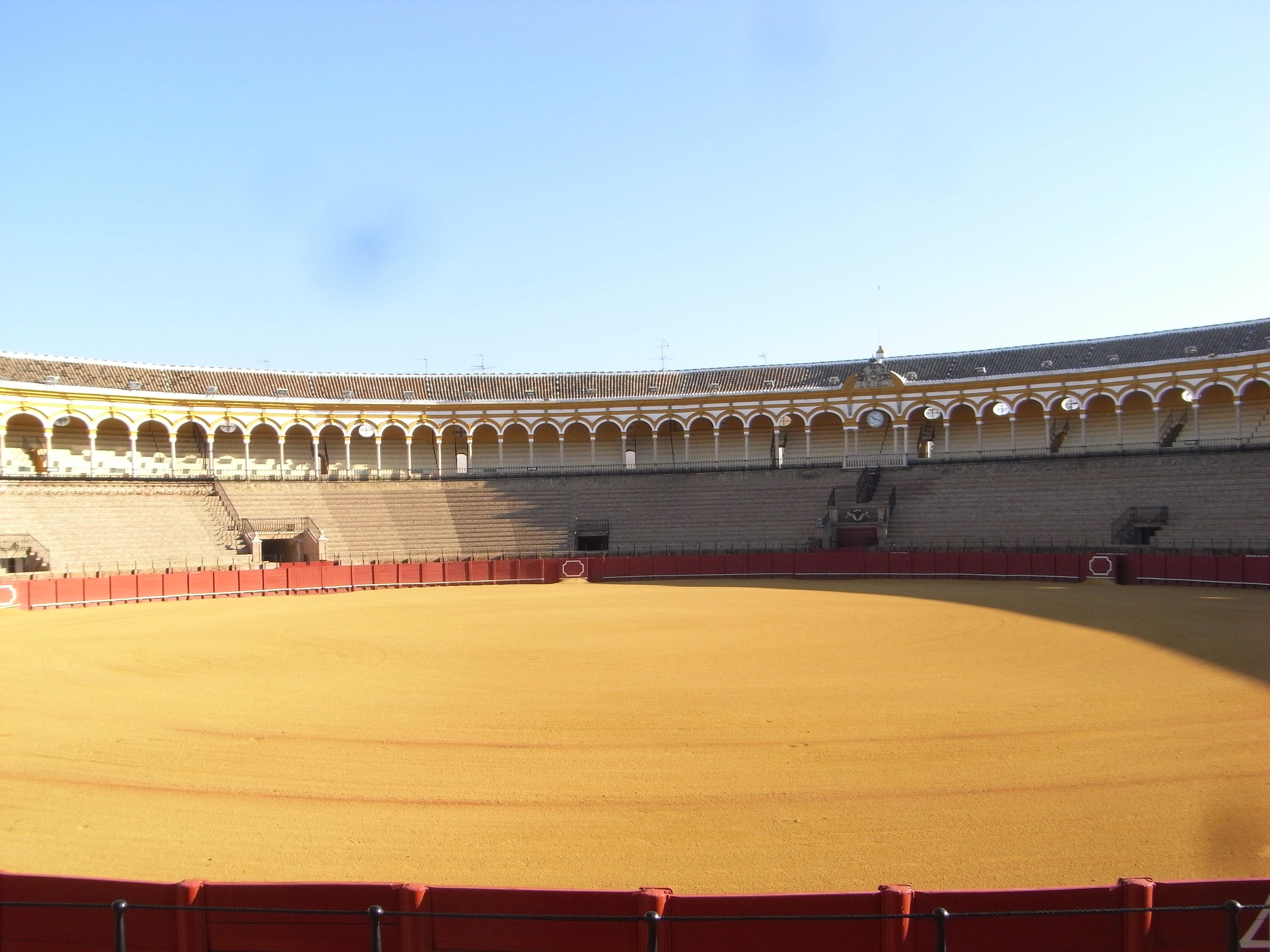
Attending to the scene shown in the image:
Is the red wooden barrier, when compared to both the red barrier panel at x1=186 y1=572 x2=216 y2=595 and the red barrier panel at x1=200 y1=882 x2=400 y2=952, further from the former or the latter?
the red barrier panel at x1=186 y1=572 x2=216 y2=595

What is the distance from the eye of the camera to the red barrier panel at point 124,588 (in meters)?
28.2

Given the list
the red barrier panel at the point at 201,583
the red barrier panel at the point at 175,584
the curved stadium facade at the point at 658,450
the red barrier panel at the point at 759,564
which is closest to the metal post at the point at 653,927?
the red barrier panel at the point at 175,584

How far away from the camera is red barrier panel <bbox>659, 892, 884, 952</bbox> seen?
185 inches

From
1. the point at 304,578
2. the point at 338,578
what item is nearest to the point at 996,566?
the point at 338,578

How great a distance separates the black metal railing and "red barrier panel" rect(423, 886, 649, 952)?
1.3 inches

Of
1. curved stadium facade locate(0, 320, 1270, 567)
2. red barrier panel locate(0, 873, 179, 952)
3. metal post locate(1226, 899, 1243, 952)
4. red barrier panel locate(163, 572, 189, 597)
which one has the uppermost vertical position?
curved stadium facade locate(0, 320, 1270, 567)

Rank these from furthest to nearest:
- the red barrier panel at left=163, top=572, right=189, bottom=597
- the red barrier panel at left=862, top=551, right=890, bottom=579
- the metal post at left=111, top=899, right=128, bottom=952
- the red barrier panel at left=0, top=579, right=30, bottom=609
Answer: the red barrier panel at left=862, top=551, right=890, bottom=579 < the red barrier panel at left=163, top=572, right=189, bottom=597 < the red barrier panel at left=0, top=579, right=30, bottom=609 < the metal post at left=111, top=899, right=128, bottom=952

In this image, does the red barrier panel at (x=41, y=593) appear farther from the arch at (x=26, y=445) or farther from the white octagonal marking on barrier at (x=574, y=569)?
the white octagonal marking on barrier at (x=574, y=569)

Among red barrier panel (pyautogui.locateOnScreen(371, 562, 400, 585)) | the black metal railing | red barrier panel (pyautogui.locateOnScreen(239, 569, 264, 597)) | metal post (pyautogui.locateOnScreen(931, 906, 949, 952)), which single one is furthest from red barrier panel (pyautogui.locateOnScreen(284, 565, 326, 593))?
metal post (pyautogui.locateOnScreen(931, 906, 949, 952))

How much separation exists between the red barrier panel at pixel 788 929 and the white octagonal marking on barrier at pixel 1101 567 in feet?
97.7

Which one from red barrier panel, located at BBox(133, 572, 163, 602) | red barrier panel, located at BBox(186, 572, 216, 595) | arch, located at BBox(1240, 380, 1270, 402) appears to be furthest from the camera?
arch, located at BBox(1240, 380, 1270, 402)

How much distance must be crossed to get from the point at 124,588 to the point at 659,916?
29566mm

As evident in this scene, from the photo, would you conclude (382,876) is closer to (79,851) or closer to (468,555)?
(79,851)

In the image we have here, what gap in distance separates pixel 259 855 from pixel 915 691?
28.1ft
